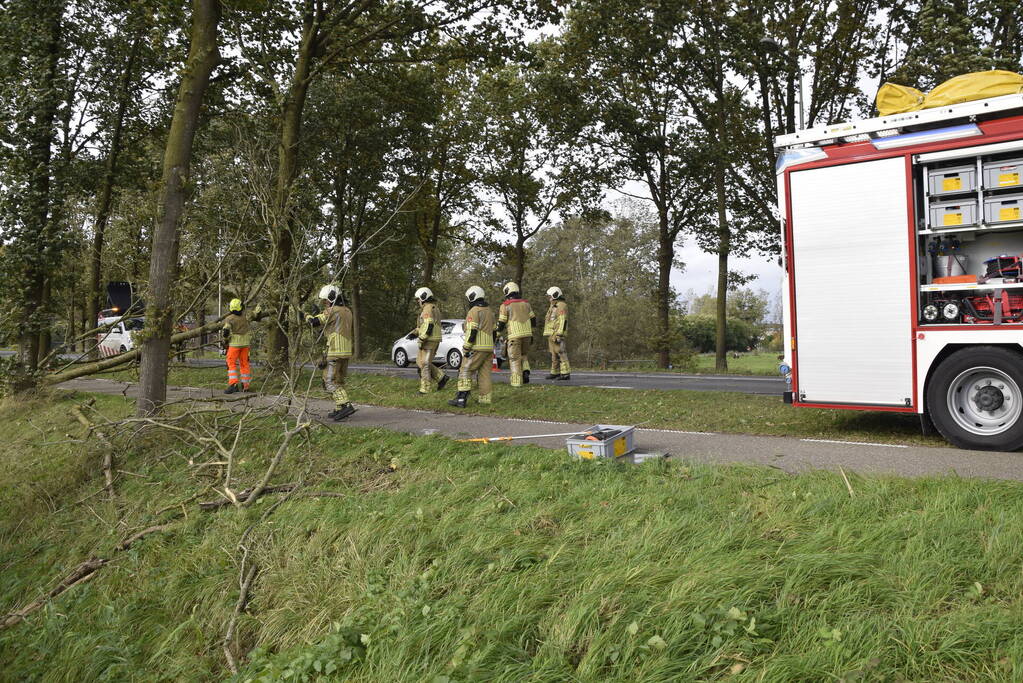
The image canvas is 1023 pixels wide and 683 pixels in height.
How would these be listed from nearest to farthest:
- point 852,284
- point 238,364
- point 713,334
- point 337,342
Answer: point 852,284, point 337,342, point 238,364, point 713,334

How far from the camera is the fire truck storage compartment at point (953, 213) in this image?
6926 millimetres

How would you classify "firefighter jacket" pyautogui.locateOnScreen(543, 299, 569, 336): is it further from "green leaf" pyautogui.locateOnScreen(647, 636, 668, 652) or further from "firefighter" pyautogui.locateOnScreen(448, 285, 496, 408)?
"green leaf" pyautogui.locateOnScreen(647, 636, 668, 652)

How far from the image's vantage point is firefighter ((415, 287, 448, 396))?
1191cm

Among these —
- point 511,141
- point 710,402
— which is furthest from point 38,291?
point 511,141

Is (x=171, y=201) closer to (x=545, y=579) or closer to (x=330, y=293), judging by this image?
(x=330, y=293)

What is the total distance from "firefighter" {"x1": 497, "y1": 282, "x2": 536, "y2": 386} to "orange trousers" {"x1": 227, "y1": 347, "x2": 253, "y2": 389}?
525 centimetres

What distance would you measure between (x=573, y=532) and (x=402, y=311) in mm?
33270

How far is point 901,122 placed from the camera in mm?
7082

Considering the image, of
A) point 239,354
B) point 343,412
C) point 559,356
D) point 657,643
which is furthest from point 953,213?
point 239,354

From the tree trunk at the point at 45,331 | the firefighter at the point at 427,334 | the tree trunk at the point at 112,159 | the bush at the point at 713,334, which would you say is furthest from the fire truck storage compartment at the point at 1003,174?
the bush at the point at 713,334

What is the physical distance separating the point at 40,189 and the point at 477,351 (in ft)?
29.3

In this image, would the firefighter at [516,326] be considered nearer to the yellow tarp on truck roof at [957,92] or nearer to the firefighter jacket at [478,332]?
the firefighter jacket at [478,332]

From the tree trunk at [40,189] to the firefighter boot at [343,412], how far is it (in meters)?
6.68

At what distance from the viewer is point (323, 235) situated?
28.7ft
